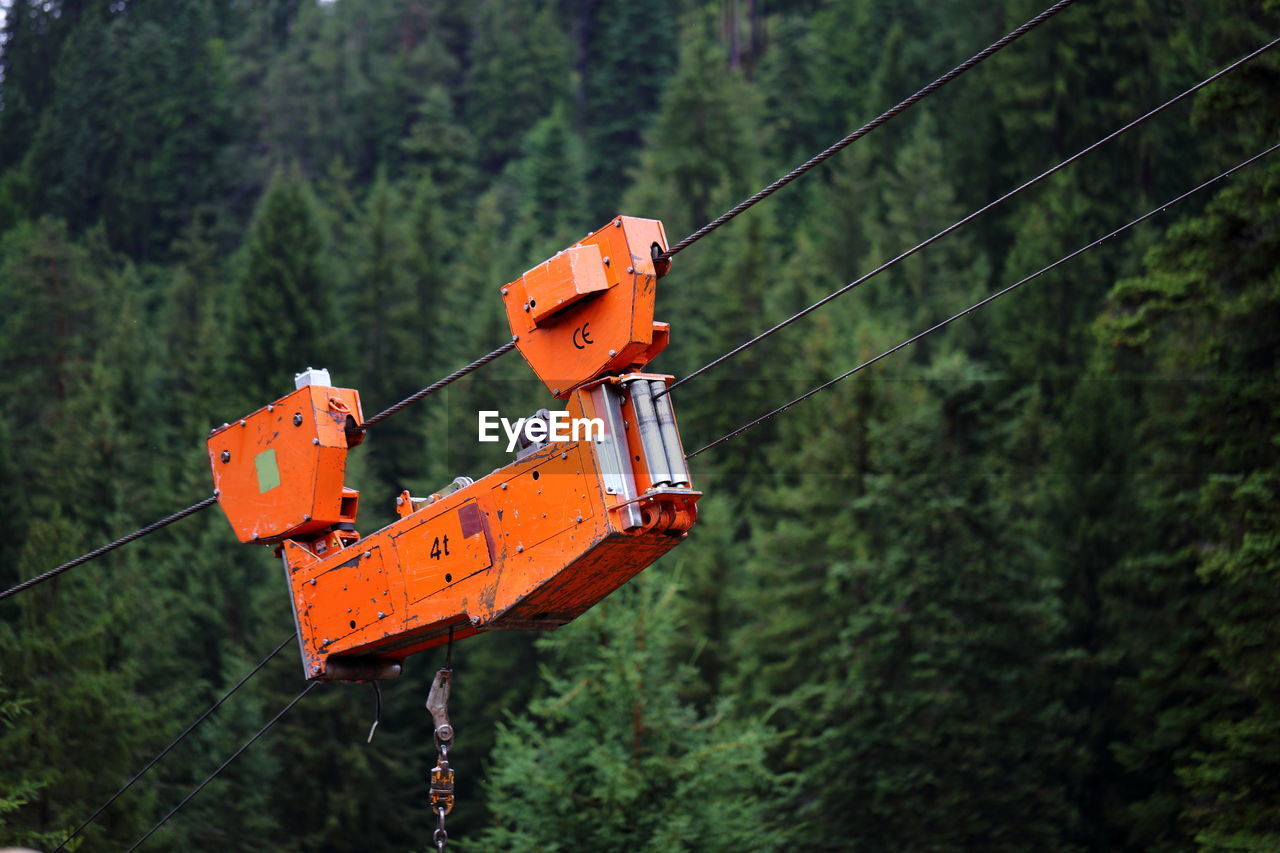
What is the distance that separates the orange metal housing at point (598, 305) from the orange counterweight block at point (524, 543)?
135 mm

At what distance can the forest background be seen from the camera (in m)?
19.6

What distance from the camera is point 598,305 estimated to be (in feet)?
27.2

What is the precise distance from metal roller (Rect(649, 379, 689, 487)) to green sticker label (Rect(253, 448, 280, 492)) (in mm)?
2517

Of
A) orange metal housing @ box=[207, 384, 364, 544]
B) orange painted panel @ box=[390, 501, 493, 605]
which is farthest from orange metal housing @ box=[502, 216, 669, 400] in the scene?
orange metal housing @ box=[207, 384, 364, 544]

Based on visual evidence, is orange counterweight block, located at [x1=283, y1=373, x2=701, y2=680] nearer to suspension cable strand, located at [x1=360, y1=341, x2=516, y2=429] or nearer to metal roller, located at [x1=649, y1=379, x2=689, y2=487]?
metal roller, located at [x1=649, y1=379, x2=689, y2=487]

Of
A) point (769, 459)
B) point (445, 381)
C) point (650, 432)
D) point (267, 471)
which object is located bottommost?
point (650, 432)

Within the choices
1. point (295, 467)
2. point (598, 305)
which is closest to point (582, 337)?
point (598, 305)

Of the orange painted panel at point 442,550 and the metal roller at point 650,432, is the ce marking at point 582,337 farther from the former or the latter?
the orange painted panel at point 442,550

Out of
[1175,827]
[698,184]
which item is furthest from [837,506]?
[698,184]

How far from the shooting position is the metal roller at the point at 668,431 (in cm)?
814

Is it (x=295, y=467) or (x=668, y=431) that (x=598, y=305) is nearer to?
(x=668, y=431)

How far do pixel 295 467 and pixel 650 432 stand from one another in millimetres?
2375

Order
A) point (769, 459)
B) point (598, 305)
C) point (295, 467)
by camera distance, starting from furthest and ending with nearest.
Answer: point (769, 459) < point (295, 467) < point (598, 305)

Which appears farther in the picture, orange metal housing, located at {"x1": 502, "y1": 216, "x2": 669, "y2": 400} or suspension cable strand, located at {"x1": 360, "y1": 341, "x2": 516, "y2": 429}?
suspension cable strand, located at {"x1": 360, "y1": 341, "x2": 516, "y2": 429}
